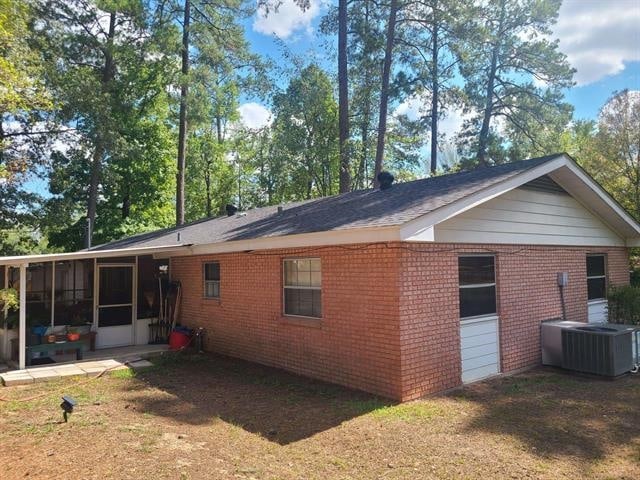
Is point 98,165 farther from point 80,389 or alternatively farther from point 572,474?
point 572,474

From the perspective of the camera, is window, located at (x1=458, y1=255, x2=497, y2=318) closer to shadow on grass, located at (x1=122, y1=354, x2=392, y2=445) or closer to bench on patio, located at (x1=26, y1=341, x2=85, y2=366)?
shadow on grass, located at (x1=122, y1=354, x2=392, y2=445)

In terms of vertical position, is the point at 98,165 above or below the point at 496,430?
above

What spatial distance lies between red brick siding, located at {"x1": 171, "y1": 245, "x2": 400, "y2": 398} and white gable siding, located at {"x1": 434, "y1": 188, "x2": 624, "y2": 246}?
135 cm

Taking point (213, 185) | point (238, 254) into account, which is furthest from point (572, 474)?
point (213, 185)

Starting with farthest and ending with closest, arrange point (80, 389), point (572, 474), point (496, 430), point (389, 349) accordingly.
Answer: point (80, 389) → point (389, 349) → point (496, 430) → point (572, 474)

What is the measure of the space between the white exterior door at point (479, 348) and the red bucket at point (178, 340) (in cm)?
679

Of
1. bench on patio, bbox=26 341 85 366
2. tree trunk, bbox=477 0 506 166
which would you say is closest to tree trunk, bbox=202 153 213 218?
tree trunk, bbox=477 0 506 166

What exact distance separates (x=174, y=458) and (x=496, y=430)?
3.76 m

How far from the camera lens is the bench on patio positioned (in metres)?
10.1

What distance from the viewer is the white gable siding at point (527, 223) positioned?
804cm

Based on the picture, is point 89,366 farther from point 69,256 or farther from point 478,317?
point 478,317

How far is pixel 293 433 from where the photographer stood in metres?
5.94

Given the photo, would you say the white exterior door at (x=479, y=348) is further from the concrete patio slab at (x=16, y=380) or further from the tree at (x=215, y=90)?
the tree at (x=215, y=90)

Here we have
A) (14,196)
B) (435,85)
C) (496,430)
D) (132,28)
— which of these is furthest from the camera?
(435,85)
